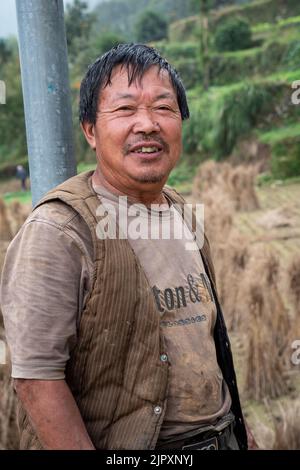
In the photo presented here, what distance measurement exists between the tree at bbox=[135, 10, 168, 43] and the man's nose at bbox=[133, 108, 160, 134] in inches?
871

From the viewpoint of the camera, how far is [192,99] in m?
15.7

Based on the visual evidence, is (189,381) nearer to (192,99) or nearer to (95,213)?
(95,213)

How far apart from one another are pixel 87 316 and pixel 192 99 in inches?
597

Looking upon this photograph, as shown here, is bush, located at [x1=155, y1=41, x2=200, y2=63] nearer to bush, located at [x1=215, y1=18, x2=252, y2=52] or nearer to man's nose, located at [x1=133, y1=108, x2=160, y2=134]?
bush, located at [x1=215, y1=18, x2=252, y2=52]

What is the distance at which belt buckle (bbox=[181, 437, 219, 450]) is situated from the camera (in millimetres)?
1219

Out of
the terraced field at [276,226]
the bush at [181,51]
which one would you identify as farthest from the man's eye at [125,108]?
the bush at [181,51]

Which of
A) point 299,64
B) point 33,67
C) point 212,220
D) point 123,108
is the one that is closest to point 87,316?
point 123,108

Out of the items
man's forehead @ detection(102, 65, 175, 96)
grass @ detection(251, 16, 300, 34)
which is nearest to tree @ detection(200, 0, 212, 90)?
grass @ detection(251, 16, 300, 34)

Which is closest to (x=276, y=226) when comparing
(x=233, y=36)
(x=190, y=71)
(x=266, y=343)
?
(x=266, y=343)

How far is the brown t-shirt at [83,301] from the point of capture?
3.44ft

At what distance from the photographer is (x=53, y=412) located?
105cm

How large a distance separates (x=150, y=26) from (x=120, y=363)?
76.3 feet

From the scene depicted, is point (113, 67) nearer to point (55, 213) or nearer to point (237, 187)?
point (55, 213)

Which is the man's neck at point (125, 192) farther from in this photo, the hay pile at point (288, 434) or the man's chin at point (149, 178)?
the hay pile at point (288, 434)
